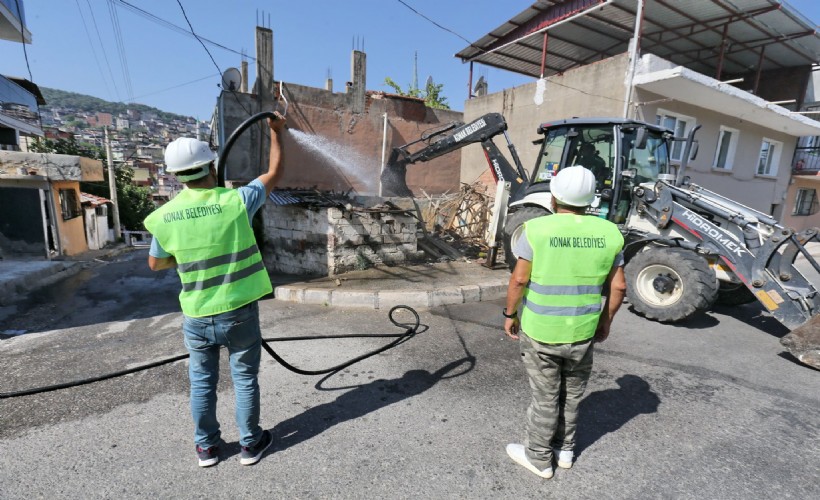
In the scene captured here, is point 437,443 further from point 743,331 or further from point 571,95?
point 571,95

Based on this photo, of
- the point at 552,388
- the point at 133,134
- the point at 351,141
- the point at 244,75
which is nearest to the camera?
the point at 552,388

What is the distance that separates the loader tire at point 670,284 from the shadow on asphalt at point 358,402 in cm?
270

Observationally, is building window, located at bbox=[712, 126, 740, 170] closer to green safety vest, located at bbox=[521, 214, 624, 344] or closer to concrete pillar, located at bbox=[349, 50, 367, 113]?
concrete pillar, located at bbox=[349, 50, 367, 113]

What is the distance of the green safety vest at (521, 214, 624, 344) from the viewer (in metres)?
2.23

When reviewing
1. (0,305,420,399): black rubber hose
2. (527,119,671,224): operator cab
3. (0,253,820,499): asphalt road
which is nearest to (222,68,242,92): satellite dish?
(0,253,820,499): asphalt road

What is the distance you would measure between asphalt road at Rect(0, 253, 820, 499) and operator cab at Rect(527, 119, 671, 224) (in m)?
1.96

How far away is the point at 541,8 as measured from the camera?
36.8ft

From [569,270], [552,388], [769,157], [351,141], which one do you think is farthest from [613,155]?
[769,157]

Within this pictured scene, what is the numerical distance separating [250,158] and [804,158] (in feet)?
69.5

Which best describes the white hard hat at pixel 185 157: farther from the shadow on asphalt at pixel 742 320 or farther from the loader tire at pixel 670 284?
the shadow on asphalt at pixel 742 320

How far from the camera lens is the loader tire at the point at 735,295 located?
5465 mm

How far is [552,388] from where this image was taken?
7.72ft

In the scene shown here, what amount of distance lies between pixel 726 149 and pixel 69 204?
22.2 m

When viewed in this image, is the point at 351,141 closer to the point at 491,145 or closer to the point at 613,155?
the point at 491,145
